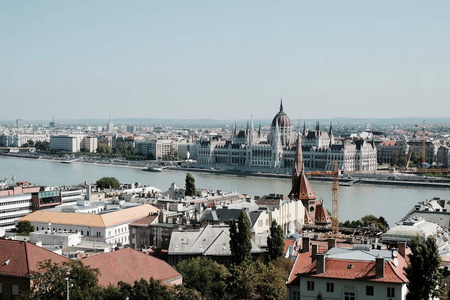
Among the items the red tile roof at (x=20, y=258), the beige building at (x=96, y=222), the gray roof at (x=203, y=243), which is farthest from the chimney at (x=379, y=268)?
the beige building at (x=96, y=222)

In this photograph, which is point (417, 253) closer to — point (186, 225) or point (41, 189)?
point (186, 225)

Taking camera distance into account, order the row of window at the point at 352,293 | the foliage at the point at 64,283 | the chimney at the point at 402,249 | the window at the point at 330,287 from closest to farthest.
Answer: the foliage at the point at 64,283 → the row of window at the point at 352,293 → the window at the point at 330,287 → the chimney at the point at 402,249

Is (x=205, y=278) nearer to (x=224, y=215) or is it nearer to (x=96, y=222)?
(x=224, y=215)

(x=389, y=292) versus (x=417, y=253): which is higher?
(x=417, y=253)

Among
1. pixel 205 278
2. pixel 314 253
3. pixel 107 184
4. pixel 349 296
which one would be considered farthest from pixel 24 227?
pixel 107 184

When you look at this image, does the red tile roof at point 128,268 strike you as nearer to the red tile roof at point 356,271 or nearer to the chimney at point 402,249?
the red tile roof at point 356,271

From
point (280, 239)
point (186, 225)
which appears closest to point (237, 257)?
point (280, 239)
